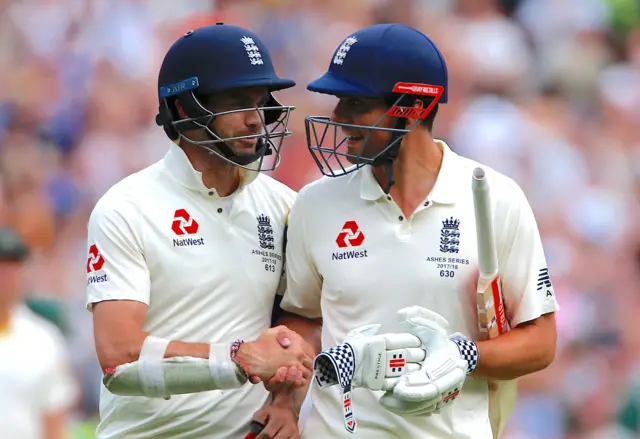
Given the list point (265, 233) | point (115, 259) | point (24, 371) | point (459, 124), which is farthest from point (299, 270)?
point (459, 124)

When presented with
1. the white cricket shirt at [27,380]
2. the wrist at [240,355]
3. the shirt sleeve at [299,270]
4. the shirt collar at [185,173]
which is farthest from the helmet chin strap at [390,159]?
the white cricket shirt at [27,380]

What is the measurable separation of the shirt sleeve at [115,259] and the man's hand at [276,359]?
45 centimetres

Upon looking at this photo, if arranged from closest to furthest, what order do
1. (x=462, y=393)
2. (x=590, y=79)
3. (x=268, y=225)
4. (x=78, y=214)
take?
(x=462, y=393) < (x=268, y=225) < (x=78, y=214) < (x=590, y=79)

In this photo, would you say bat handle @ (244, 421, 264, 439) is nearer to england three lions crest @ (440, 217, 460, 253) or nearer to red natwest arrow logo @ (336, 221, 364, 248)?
red natwest arrow logo @ (336, 221, 364, 248)

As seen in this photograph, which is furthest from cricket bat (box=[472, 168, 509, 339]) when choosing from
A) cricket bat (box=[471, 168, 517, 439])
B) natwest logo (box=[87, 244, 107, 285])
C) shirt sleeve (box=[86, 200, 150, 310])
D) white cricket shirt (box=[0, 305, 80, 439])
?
white cricket shirt (box=[0, 305, 80, 439])

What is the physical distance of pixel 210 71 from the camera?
491 centimetres

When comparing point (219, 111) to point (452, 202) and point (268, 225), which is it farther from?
point (452, 202)

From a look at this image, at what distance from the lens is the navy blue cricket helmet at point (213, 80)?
489 centimetres

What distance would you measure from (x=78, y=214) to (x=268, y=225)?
4.76 m

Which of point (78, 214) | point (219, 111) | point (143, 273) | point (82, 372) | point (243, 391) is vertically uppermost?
point (219, 111)

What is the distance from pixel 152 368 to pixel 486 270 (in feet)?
3.87

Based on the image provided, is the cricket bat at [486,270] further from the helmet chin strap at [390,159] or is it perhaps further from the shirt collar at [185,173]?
the shirt collar at [185,173]

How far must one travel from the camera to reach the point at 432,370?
4.30 metres

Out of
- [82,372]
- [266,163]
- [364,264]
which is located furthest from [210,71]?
[82,372]
